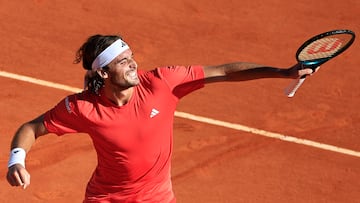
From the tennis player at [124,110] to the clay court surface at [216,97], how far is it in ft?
8.84

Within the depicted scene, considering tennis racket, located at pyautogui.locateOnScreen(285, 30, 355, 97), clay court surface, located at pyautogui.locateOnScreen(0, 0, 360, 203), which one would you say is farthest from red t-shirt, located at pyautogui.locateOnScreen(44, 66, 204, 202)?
clay court surface, located at pyautogui.locateOnScreen(0, 0, 360, 203)

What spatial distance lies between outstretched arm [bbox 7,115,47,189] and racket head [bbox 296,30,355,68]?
214 cm

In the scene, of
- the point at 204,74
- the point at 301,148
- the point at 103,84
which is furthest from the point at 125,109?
the point at 301,148

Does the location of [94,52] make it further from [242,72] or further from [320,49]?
[320,49]

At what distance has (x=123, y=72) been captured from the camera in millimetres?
6129

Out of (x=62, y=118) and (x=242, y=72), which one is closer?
(x=242, y=72)

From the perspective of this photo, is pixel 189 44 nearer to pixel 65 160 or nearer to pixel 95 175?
pixel 65 160

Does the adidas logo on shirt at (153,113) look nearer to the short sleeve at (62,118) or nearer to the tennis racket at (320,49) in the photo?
the short sleeve at (62,118)

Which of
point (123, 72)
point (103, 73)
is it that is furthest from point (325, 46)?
point (103, 73)

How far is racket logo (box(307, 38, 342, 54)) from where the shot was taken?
629 centimetres

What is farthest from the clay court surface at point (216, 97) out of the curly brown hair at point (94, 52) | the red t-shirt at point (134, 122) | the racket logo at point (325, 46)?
the racket logo at point (325, 46)

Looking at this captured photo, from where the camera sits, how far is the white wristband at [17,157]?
5.95 metres

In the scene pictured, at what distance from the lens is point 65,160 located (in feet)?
Result: 31.0

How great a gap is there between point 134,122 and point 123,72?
0.43 meters
